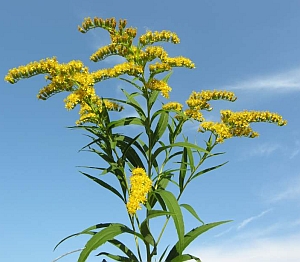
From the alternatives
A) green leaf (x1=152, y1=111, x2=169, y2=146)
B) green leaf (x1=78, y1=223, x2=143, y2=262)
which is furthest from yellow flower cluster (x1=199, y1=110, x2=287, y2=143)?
green leaf (x1=78, y1=223, x2=143, y2=262)

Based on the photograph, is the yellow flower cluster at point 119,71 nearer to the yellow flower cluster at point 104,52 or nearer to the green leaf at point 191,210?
the yellow flower cluster at point 104,52

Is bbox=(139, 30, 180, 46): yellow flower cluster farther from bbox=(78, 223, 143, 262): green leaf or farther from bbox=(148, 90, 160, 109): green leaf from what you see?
bbox=(78, 223, 143, 262): green leaf

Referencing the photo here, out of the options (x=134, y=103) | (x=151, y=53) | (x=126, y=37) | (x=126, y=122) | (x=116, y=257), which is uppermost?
(x=126, y=37)

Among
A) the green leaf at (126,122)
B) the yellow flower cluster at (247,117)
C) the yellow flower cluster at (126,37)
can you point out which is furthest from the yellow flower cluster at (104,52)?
the yellow flower cluster at (247,117)

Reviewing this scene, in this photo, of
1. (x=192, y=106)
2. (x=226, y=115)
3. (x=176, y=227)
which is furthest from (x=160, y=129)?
(x=176, y=227)

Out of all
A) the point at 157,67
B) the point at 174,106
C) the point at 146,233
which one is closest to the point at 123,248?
the point at 146,233

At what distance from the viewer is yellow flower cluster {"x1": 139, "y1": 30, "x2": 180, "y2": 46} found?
16.9 ft

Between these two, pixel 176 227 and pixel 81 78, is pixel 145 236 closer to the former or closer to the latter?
pixel 176 227

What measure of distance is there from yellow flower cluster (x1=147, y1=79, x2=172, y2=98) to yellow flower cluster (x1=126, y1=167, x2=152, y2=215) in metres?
1.11

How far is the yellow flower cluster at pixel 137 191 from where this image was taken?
172 inches

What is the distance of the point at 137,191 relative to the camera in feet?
14.4

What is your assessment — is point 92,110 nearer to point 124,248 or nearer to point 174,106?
point 174,106

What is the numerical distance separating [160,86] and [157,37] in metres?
0.64

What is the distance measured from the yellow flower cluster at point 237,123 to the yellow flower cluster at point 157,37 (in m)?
1.16
